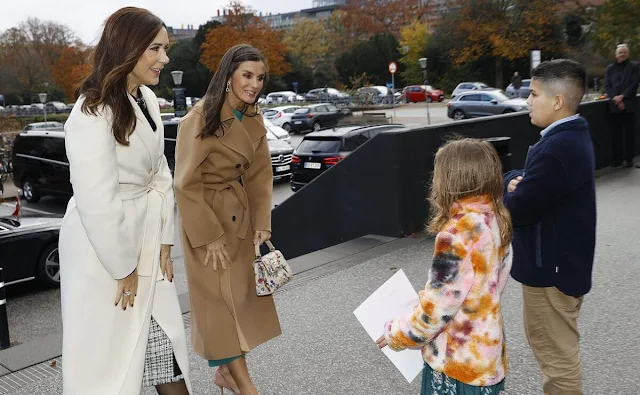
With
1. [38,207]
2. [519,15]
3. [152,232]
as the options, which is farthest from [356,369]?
[519,15]

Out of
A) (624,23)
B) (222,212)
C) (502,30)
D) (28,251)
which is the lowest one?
(28,251)

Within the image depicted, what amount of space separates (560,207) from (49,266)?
6.76 meters

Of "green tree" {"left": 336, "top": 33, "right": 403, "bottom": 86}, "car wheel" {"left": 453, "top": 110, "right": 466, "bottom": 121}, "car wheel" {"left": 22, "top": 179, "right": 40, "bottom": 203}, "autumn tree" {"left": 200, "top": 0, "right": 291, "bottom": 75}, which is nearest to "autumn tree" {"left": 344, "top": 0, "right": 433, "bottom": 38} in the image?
"green tree" {"left": 336, "top": 33, "right": 403, "bottom": 86}

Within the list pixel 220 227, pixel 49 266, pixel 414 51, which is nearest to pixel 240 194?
pixel 220 227

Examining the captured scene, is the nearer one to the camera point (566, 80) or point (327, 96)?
point (566, 80)

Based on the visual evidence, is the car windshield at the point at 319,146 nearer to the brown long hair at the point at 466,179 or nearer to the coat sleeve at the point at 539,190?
the coat sleeve at the point at 539,190

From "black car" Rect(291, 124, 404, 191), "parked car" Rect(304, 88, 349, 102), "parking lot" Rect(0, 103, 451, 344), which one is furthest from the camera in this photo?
"parked car" Rect(304, 88, 349, 102)

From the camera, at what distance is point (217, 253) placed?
356cm

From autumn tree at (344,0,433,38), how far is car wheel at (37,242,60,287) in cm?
8412

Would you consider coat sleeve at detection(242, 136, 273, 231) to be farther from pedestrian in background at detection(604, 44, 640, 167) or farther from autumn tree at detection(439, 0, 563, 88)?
autumn tree at detection(439, 0, 563, 88)

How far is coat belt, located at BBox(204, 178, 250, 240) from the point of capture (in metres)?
3.64

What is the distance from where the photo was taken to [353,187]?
7949 mm

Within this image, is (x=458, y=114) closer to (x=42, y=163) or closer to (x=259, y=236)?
(x=42, y=163)

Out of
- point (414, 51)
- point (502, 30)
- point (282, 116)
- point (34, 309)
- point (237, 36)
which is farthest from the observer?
point (414, 51)
